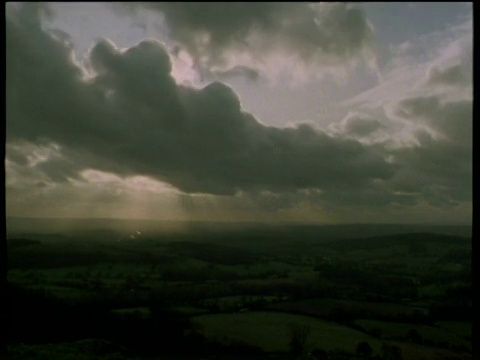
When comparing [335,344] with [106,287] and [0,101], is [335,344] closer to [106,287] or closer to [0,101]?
[106,287]

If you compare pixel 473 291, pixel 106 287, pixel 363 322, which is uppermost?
pixel 473 291

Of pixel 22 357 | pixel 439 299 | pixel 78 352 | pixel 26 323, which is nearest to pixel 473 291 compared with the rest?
pixel 78 352

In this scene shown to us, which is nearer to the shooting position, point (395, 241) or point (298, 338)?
point (298, 338)

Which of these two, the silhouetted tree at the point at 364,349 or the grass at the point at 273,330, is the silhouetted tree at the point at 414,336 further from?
the silhouetted tree at the point at 364,349

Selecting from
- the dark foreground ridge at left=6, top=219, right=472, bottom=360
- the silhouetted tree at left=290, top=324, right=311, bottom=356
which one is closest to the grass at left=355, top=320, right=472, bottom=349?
the dark foreground ridge at left=6, top=219, right=472, bottom=360

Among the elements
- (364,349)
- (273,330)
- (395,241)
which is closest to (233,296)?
(273,330)

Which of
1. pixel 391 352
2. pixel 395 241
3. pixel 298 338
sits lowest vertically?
pixel 391 352

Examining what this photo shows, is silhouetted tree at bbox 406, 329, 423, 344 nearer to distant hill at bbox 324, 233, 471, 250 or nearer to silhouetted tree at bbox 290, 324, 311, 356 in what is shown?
silhouetted tree at bbox 290, 324, 311, 356

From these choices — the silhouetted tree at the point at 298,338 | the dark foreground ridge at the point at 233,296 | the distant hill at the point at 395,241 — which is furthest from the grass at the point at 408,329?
the distant hill at the point at 395,241

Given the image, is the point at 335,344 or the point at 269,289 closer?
the point at 335,344

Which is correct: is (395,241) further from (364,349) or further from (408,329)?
(364,349)

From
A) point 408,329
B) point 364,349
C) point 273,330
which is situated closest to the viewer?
point 364,349
